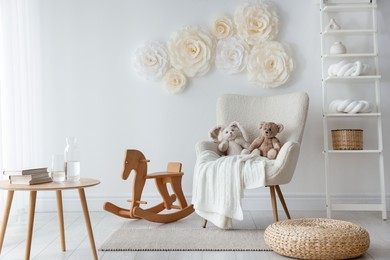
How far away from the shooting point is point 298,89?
148 inches

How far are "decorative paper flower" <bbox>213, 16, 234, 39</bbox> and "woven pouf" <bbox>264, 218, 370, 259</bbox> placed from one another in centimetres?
188

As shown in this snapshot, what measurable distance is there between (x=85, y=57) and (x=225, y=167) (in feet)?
5.33

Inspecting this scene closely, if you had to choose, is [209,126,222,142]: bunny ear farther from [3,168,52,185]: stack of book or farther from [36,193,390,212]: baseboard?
[3,168,52,185]: stack of book

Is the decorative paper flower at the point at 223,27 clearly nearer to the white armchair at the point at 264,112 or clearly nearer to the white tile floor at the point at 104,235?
the white armchair at the point at 264,112

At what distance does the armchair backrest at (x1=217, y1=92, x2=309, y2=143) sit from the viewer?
11.0 feet

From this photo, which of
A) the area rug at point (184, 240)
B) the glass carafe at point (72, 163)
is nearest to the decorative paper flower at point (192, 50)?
the area rug at point (184, 240)

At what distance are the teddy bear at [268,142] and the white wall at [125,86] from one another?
58 centimetres

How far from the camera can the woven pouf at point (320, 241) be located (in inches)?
86.1

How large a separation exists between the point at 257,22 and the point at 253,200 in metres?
1.40

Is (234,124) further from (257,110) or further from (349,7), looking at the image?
(349,7)

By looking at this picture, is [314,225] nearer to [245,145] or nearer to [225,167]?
[225,167]

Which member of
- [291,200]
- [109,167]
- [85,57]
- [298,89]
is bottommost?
[291,200]

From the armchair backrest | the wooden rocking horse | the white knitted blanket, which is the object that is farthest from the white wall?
the white knitted blanket

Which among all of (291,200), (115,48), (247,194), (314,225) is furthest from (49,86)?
(314,225)
